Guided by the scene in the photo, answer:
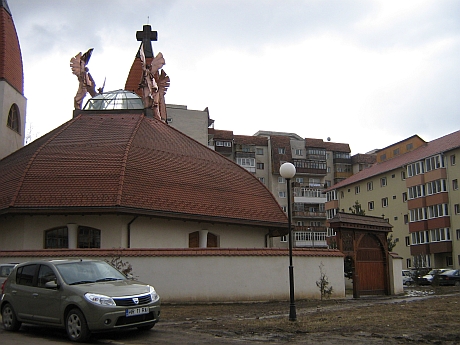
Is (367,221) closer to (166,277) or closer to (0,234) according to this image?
(166,277)

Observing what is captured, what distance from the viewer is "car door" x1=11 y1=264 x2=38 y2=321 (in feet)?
38.9

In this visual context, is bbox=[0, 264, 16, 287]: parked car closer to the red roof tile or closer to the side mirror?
the red roof tile

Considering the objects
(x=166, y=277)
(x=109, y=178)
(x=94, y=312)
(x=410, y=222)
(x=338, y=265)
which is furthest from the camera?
(x=410, y=222)

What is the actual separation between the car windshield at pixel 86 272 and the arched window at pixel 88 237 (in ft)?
35.8

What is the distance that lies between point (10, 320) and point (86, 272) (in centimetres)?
211

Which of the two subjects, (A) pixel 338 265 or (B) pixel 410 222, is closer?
(A) pixel 338 265

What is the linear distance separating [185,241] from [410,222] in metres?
38.0

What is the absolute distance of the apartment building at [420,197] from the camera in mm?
51750

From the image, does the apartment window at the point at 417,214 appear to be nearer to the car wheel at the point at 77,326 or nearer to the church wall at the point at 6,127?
the church wall at the point at 6,127

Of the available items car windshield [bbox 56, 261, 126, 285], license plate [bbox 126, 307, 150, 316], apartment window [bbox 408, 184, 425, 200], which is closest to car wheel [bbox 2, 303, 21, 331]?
car windshield [bbox 56, 261, 126, 285]

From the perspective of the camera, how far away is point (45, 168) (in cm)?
2434

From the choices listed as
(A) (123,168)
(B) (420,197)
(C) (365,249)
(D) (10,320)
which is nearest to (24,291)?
(D) (10,320)

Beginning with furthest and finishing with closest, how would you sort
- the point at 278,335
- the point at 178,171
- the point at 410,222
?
1. the point at 410,222
2. the point at 178,171
3. the point at 278,335

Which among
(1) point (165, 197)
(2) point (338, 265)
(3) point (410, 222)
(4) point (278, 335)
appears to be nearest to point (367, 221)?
(2) point (338, 265)
